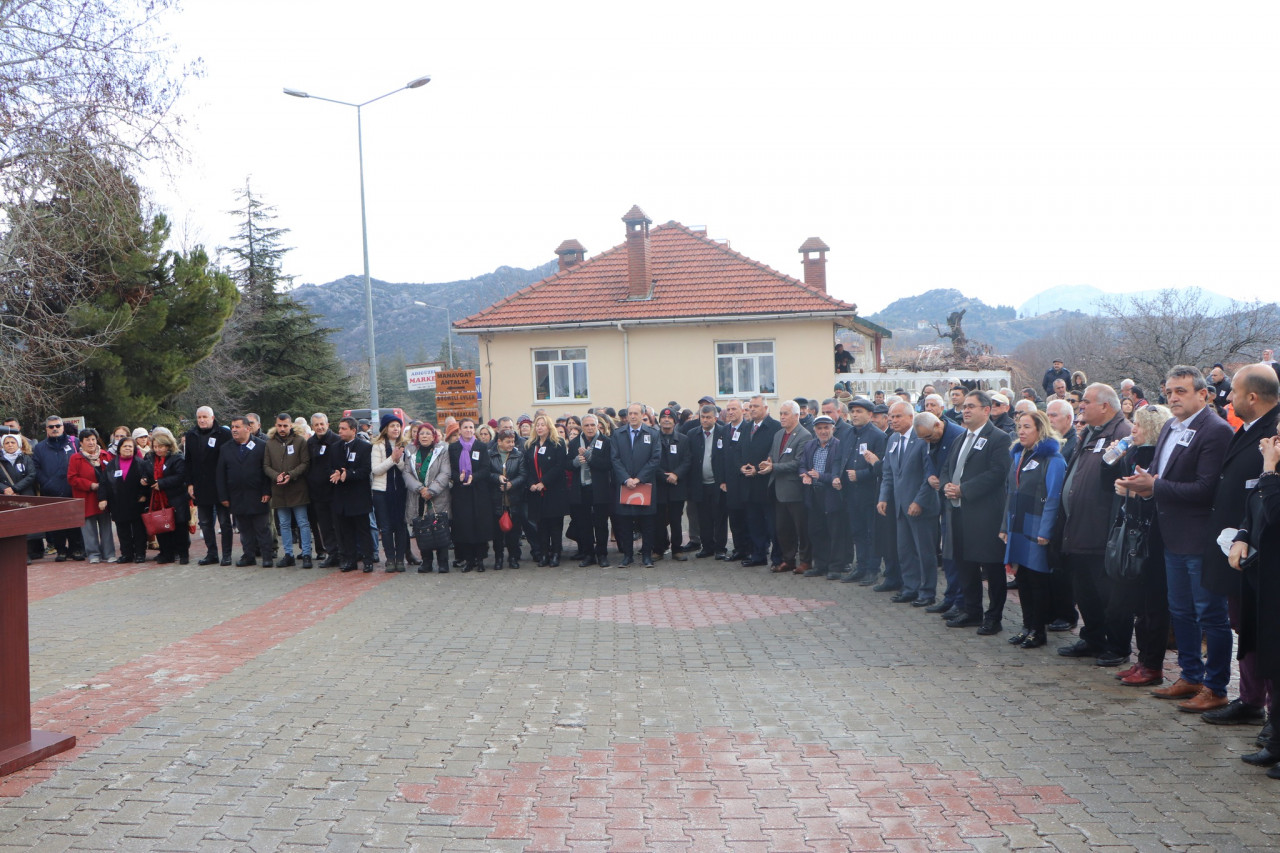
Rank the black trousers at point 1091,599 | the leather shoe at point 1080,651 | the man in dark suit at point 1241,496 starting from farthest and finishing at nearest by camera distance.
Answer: the leather shoe at point 1080,651 → the black trousers at point 1091,599 → the man in dark suit at point 1241,496

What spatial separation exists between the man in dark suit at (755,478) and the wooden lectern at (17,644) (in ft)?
27.1

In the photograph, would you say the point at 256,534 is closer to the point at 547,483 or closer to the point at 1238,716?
the point at 547,483

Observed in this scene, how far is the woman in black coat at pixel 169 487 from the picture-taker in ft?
41.8

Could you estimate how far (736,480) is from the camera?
12086 mm

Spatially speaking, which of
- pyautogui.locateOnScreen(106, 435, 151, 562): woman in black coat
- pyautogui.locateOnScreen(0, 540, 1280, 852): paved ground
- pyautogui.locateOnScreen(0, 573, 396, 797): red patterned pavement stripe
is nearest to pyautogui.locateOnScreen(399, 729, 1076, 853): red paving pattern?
pyautogui.locateOnScreen(0, 540, 1280, 852): paved ground

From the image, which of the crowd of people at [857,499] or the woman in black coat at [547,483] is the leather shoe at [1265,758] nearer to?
the crowd of people at [857,499]

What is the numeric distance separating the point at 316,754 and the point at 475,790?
1106 millimetres

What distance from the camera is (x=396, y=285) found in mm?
170625

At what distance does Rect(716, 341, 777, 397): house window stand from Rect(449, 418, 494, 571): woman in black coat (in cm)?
1565

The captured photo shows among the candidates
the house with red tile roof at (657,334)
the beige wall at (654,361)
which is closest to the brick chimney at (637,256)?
the house with red tile roof at (657,334)

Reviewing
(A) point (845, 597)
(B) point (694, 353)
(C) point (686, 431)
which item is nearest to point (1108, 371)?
(B) point (694, 353)

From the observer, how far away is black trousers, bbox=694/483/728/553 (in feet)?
41.2

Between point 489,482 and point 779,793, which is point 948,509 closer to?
point 779,793

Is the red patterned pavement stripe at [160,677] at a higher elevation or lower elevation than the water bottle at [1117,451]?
lower
